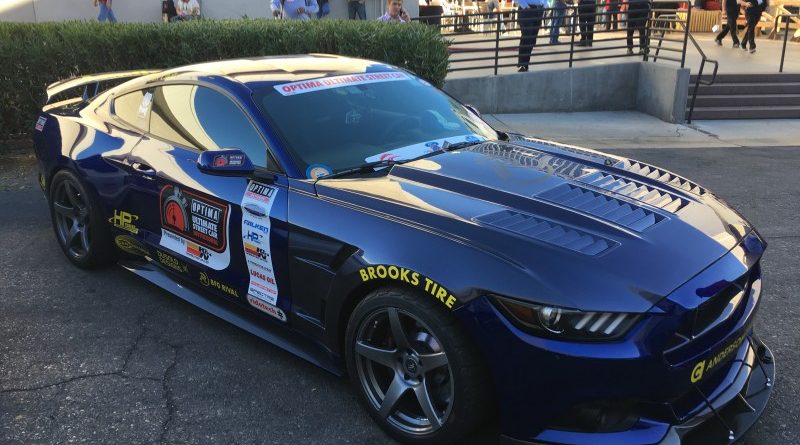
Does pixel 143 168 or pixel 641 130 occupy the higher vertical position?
pixel 143 168

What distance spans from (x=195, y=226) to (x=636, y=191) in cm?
226

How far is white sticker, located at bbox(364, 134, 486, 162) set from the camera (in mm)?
3596

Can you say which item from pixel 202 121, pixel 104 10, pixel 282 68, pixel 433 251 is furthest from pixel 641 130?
pixel 104 10

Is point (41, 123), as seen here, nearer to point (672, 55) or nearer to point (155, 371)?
point (155, 371)

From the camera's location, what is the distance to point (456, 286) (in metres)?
2.58

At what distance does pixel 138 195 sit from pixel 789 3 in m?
22.5

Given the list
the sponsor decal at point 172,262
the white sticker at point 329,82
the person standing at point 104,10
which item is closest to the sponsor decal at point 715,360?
the white sticker at point 329,82

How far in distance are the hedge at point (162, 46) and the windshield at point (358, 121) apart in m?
4.77

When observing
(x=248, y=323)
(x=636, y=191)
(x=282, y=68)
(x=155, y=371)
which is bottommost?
(x=155, y=371)

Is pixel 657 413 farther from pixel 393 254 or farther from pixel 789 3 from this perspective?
pixel 789 3

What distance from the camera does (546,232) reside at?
2740mm

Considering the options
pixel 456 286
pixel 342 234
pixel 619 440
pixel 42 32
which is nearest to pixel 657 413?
pixel 619 440

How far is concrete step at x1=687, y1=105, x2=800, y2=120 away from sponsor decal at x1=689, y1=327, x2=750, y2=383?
9722mm

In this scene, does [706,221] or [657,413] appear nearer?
[657,413]
